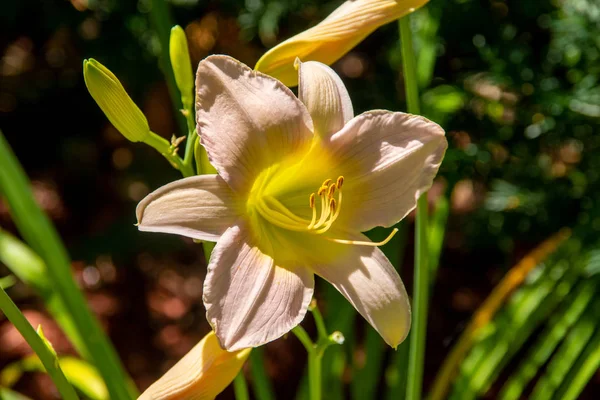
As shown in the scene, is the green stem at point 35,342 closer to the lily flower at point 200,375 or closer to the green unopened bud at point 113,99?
the lily flower at point 200,375

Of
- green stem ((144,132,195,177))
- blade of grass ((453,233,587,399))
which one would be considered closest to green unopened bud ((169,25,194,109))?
green stem ((144,132,195,177))

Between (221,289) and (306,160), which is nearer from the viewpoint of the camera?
(221,289)

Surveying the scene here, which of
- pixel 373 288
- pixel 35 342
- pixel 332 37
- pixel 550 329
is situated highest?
pixel 332 37

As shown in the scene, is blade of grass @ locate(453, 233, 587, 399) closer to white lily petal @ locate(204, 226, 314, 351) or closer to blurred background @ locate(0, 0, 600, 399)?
blurred background @ locate(0, 0, 600, 399)

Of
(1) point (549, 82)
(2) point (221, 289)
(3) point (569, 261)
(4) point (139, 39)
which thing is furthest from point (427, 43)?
(2) point (221, 289)

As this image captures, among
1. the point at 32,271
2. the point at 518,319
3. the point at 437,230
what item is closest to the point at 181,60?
the point at 32,271

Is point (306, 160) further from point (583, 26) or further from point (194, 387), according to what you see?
point (583, 26)

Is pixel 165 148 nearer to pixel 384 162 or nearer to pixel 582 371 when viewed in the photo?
pixel 384 162
